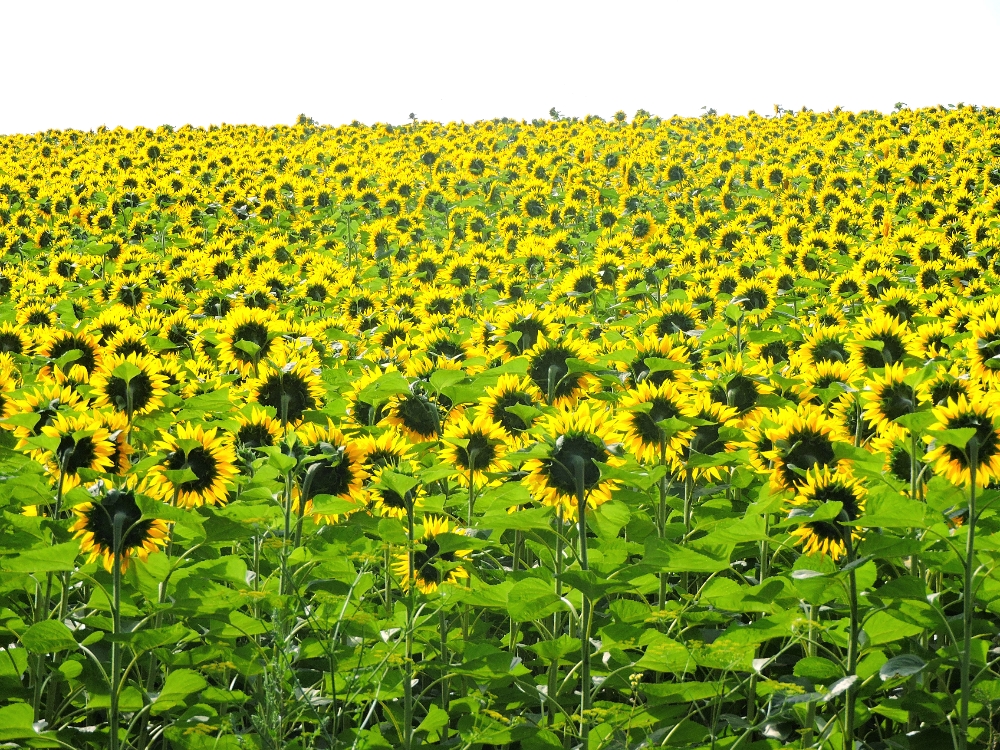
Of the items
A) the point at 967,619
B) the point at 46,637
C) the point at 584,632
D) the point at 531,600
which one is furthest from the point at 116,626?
the point at 967,619

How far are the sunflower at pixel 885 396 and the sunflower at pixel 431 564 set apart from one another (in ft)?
7.00

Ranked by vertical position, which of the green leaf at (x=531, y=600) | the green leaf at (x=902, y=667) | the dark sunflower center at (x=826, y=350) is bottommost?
the green leaf at (x=902, y=667)

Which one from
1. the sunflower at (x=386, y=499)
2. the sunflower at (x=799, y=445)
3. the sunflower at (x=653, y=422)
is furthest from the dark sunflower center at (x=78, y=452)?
the sunflower at (x=799, y=445)

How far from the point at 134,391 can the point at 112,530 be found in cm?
185

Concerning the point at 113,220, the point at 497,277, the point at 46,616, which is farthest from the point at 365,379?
the point at 113,220

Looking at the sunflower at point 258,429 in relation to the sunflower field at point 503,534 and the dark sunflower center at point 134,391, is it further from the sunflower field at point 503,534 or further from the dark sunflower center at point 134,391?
the dark sunflower center at point 134,391

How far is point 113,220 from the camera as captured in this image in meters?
18.9

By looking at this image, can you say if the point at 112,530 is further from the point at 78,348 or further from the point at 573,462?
the point at 78,348

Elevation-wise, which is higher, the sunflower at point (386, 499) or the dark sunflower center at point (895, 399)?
the dark sunflower center at point (895, 399)

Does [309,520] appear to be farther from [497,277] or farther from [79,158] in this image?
[79,158]

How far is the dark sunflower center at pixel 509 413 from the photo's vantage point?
5.21 meters

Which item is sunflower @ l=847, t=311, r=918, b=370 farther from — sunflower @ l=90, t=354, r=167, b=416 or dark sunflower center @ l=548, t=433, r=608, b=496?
sunflower @ l=90, t=354, r=167, b=416

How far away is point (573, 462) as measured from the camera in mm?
3764

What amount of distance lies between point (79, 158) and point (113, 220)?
8.53 meters
